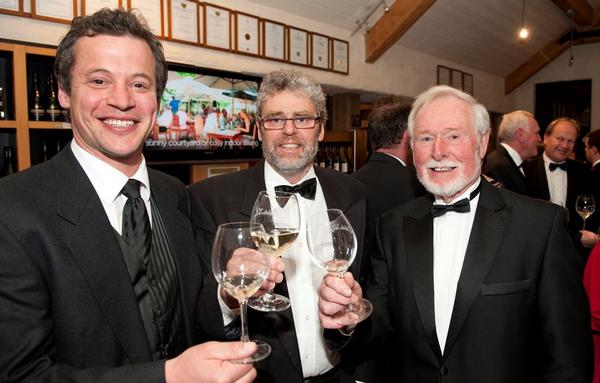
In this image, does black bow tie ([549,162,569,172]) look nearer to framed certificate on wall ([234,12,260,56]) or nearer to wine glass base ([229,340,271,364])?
framed certificate on wall ([234,12,260,56])

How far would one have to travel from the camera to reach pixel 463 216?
6.15 ft

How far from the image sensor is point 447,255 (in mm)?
1820

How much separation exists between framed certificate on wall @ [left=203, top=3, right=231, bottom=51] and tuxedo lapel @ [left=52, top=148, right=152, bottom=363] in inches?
148

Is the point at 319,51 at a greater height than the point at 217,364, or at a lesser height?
greater

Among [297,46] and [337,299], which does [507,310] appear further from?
[297,46]

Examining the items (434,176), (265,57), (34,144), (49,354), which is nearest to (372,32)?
(265,57)

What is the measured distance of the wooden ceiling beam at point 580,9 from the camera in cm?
874

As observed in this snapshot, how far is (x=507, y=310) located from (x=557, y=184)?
422 cm

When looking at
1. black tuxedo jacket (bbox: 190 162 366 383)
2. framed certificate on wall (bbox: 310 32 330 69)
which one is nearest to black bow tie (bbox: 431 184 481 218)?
black tuxedo jacket (bbox: 190 162 366 383)

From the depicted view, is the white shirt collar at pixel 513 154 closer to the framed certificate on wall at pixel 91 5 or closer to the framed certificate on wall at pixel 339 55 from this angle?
the framed certificate on wall at pixel 339 55

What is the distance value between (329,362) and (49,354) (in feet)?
3.69

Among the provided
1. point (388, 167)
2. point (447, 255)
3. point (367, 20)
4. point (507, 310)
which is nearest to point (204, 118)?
point (388, 167)

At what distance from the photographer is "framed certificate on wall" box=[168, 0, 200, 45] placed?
4.44 m

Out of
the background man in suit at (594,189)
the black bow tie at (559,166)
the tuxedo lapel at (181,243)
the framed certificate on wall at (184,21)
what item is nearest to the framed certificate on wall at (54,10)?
the framed certificate on wall at (184,21)
